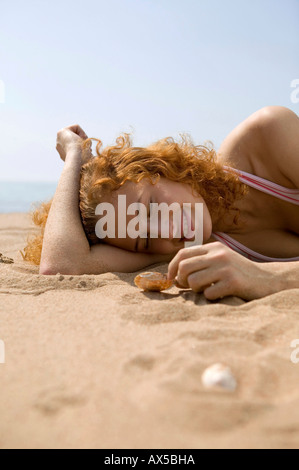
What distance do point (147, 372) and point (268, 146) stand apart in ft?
6.57

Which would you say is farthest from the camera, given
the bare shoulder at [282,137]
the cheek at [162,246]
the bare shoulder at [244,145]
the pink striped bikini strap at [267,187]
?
the pink striped bikini strap at [267,187]

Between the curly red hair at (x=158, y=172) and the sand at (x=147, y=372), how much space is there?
2.89 feet

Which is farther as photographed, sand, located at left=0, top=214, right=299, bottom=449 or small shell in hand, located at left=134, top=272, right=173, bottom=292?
small shell in hand, located at left=134, top=272, right=173, bottom=292

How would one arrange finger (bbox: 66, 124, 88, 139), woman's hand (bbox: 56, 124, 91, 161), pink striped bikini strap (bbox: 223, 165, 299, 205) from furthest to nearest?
finger (bbox: 66, 124, 88, 139)
woman's hand (bbox: 56, 124, 91, 161)
pink striped bikini strap (bbox: 223, 165, 299, 205)

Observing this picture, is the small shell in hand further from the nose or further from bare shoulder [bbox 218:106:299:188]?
bare shoulder [bbox 218:106:299:188]

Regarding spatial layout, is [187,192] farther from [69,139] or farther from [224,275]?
[69,139]

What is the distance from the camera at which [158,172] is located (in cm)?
266

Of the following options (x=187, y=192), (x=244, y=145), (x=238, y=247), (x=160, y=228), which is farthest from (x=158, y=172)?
(x=238, y=247)

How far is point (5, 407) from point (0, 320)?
0.69 m

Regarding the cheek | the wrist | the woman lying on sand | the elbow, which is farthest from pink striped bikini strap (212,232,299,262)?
the wrist

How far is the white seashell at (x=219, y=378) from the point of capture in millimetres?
1166

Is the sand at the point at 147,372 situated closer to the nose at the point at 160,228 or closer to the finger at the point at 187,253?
the finger at the point at 187,253

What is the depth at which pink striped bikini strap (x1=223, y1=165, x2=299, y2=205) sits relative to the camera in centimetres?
295

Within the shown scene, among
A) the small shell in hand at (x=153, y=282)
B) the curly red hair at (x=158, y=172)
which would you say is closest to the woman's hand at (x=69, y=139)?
the curly red hair at (x=158, y=172)
